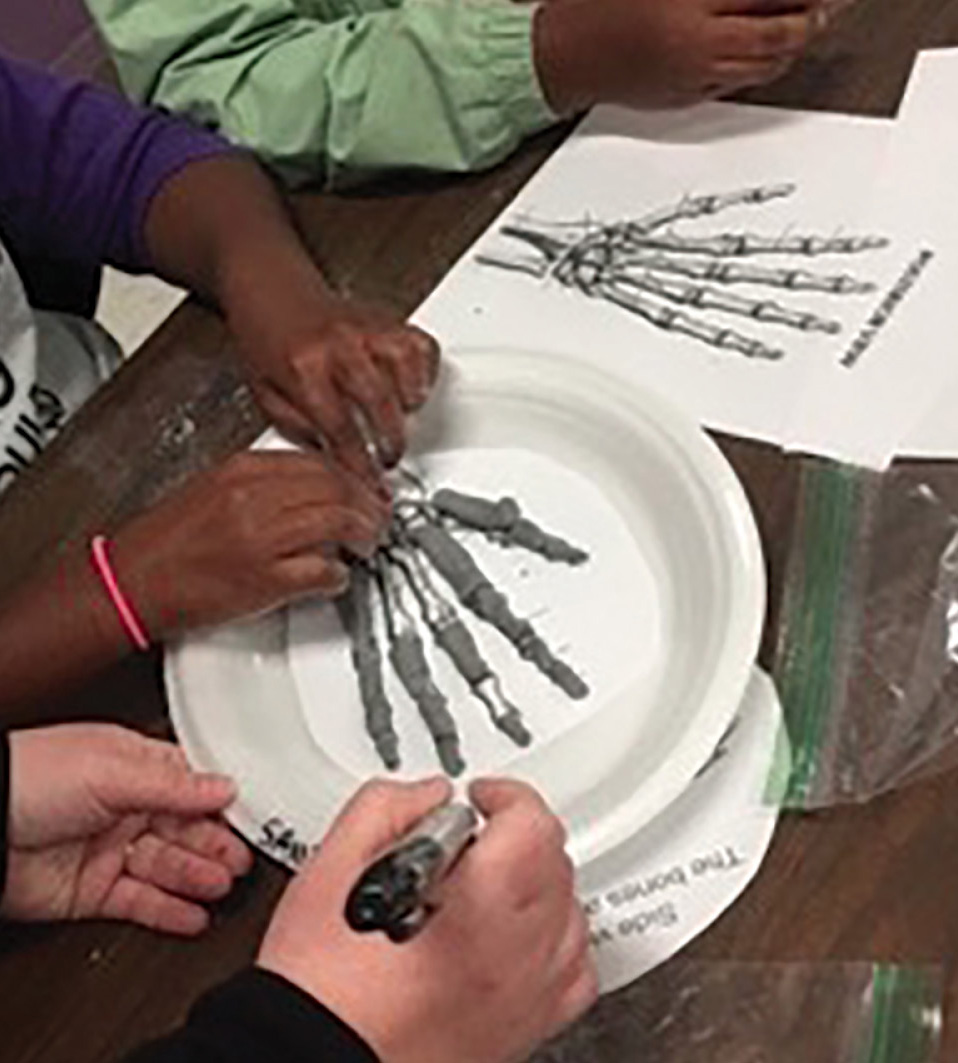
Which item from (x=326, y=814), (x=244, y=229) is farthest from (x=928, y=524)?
(x=244, y=229)

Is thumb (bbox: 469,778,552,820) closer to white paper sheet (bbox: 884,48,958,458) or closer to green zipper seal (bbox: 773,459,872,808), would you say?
green zipper seal (bbox: 773,459,872,808)

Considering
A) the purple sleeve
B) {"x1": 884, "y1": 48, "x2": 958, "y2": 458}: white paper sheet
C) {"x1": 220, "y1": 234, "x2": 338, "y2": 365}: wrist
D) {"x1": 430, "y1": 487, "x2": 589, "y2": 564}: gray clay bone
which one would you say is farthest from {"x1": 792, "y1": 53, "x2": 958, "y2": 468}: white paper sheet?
the purple sleeve

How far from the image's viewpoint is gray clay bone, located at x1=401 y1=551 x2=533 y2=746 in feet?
2.43

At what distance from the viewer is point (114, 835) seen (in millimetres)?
746

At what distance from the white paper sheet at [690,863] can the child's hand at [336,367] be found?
20cm

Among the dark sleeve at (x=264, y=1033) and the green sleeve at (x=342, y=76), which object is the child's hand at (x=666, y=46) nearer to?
the green sleeve at (x=342, y=76)

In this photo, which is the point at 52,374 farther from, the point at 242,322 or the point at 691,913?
the point at 691,913

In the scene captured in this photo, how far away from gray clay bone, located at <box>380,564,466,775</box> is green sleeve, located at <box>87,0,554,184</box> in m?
0.26

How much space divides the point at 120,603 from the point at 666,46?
372 millimetres

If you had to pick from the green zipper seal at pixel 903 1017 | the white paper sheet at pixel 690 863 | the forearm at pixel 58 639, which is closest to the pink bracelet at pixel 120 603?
the forearm at pixel 58 639

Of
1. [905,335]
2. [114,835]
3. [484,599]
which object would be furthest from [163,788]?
[905,335]

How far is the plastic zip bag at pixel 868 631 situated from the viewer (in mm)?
703

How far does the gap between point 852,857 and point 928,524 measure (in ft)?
0.49

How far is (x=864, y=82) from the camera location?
3.15 feet
